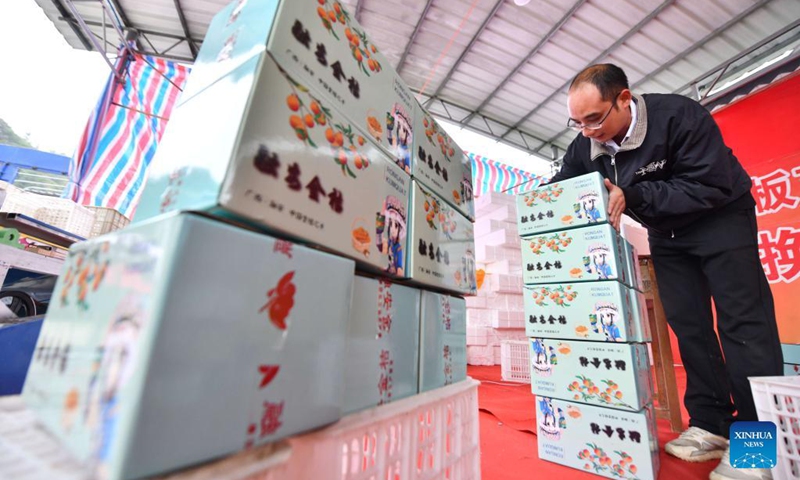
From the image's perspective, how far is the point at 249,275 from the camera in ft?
1.18

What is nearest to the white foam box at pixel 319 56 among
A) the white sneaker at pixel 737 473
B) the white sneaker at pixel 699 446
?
the white sneaker at pixel 737 473

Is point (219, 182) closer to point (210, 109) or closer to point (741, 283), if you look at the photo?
point (210, 109)

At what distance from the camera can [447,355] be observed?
0.82m

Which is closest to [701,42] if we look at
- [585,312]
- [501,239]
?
[501,239]

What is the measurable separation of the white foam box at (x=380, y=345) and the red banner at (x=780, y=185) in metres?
2.92

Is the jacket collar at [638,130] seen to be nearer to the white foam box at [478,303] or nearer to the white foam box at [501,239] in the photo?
the white foam box at [501,239]

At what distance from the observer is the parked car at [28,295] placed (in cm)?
139

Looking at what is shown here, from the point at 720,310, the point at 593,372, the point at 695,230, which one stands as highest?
the point at 695,230

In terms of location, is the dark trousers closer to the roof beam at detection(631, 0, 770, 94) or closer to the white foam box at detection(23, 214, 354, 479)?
the white foam box at detection(23, 214, 354, 479)

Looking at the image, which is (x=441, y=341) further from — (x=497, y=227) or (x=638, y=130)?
(x=497, y=227)

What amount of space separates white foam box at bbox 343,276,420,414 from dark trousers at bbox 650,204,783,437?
3.34 ft

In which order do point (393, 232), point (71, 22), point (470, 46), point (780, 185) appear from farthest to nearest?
point (470, 46)
point (71, 22)
point (780, 185)
point (393, 232)

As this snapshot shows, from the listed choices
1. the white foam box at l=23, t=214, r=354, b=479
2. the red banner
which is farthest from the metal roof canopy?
the white foam box at l=23, t=214, r=354, b=479

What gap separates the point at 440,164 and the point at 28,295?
181 cm
